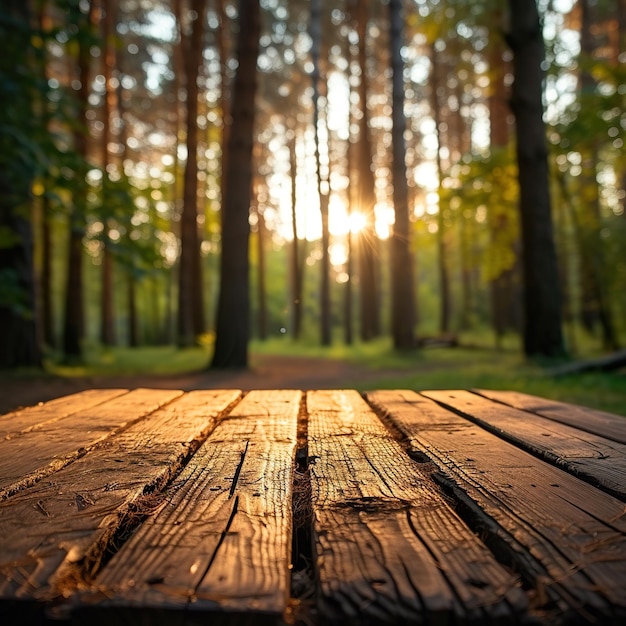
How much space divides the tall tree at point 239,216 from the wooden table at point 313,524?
9.16 meters

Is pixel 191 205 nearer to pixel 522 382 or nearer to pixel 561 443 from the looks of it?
pixel 522 382

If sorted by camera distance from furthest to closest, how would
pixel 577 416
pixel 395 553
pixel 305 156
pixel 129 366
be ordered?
pixel 305 156
pixel 129 366
pixel 577 416
pixel 395 553

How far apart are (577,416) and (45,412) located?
7.81ft

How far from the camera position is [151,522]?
1.16 m

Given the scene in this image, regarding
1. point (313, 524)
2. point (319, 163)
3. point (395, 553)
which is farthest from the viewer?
point (319, 163)

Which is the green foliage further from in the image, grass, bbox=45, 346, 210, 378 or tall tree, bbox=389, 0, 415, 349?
grass, bbox=45, 346, 210, 378

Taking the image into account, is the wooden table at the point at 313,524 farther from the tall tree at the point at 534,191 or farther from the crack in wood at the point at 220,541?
the tall tree at the point at 534,191

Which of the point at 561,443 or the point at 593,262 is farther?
the point at 593,262

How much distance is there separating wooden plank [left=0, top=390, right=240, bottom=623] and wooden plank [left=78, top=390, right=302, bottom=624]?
0.20 feet

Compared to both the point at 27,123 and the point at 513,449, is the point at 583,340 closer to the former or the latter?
the point at 27,123

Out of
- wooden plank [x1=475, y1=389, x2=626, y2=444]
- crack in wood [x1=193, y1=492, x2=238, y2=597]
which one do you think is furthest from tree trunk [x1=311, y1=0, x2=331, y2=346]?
crack in wood [x1=193, y1=492, x2=238, y2=597]

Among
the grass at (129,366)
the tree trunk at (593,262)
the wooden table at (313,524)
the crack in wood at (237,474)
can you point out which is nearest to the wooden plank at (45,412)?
the wooden table at (313,524)

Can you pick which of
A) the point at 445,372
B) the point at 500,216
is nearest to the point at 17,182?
the point at 445,372

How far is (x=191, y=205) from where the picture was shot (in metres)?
16.9
